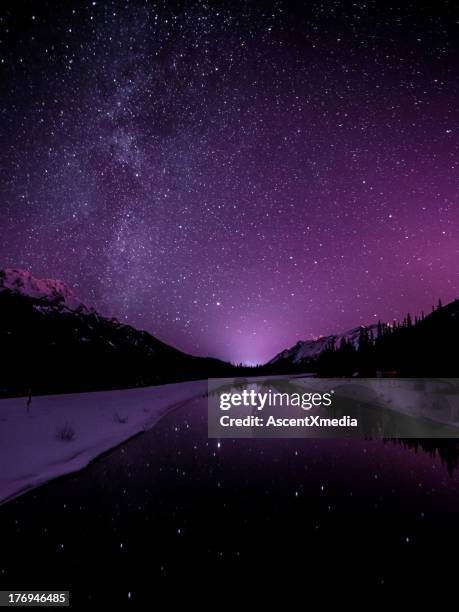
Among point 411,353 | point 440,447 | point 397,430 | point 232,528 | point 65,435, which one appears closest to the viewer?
point 232,528

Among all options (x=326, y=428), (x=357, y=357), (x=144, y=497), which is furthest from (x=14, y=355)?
(x=357, y=357)

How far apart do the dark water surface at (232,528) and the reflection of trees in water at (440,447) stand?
124 mm

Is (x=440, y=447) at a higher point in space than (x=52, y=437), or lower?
lower

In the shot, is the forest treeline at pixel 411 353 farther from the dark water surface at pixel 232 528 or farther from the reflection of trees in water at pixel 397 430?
the dark water surface at pixel 232 528

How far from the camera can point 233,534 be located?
5.80 meters

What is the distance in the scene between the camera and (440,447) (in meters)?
12.0

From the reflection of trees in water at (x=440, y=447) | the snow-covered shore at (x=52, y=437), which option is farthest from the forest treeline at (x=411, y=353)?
the snow-covered shore at (x=52, y=437)

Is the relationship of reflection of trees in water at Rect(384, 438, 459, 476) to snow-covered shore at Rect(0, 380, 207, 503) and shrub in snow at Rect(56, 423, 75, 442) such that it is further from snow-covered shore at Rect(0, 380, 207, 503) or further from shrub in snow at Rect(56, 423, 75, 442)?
shrub in snow at Rect(56, 423, 75, 442)

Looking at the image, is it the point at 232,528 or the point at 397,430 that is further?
the point at 397,430

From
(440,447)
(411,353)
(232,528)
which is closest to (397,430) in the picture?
(440,447)

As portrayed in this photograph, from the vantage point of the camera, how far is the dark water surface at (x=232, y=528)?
15.1ft

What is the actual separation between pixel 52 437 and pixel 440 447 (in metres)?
13.0

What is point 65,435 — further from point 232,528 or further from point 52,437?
point 232,528

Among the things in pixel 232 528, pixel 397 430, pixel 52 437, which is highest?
pixel 52 437
